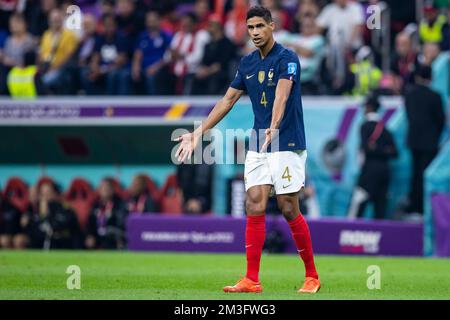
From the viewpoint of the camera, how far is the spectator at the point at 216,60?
20.2 m

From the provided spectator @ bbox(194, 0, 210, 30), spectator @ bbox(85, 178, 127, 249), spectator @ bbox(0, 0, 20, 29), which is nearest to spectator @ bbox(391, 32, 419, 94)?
spectator @ bbox(194, 0, 210, 30)

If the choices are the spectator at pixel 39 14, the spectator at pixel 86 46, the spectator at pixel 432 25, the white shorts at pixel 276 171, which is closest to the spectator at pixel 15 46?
the spectator at pixel 39 14

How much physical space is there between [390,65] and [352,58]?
1.09m

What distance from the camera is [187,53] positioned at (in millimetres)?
21000

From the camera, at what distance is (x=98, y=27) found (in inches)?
891

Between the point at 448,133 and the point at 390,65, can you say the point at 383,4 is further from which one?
the point at 448,133

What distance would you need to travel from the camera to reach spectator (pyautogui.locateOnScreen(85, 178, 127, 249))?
2025 cm

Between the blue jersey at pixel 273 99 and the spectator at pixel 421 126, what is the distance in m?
8.67

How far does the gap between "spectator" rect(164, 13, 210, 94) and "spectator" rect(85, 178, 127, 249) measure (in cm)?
235

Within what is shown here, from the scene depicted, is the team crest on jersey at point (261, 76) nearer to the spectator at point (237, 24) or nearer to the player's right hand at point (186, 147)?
the player's right hand at point (186, 147)

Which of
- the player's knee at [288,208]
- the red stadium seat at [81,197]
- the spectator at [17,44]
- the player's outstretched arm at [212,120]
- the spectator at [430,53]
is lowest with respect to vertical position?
the red stadium seat at [81,197]

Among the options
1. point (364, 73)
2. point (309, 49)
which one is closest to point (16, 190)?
point (309, 49)

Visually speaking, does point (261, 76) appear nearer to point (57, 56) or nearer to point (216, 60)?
point (216, 60)
